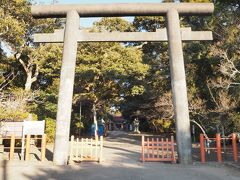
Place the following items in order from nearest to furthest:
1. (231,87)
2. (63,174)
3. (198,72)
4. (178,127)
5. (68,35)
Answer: (63,174)
(178,127)
(68,35)
(231,87)
(198,72)

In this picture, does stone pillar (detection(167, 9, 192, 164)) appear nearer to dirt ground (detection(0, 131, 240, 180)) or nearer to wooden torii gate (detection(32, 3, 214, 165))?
wooden torii gate (detection(32, 3, 214, 165))

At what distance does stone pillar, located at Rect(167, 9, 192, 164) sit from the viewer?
35.4 ft

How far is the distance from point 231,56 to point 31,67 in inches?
604

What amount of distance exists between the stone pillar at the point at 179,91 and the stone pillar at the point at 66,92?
141 inches

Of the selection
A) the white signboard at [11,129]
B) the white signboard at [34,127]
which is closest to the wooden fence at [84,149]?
the white signboard at [34,127]

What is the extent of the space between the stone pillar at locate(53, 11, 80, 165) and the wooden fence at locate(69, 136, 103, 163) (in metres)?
0.42

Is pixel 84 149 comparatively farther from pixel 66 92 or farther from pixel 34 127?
pixel 66 92

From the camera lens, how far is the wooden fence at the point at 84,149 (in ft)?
36.6

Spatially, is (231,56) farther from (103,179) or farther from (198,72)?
(103,179)

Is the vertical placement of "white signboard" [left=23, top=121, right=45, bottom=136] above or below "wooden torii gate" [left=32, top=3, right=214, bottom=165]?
below

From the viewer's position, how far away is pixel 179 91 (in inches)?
435

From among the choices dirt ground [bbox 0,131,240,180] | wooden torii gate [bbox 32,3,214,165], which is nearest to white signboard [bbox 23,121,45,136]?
wooden torii gate [bbox 32,3,214,165]

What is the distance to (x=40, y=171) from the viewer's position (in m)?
9.23

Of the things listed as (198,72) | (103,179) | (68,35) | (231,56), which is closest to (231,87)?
(231,56)
